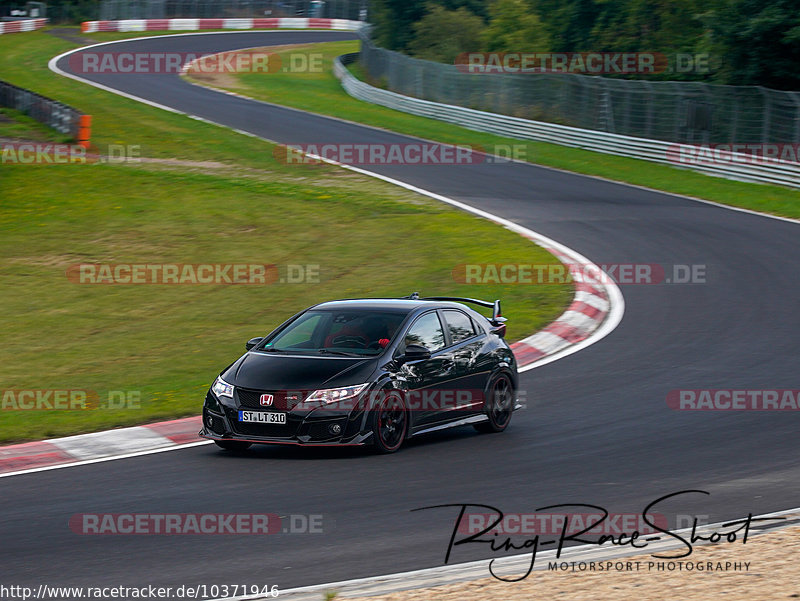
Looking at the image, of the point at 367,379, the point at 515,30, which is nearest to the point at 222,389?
the point at 367,379

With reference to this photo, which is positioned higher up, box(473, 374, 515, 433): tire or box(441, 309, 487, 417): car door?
box(441, 309, 487, 417): car door

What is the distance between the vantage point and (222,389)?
10.3 m

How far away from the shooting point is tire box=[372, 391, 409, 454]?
33.0 ft

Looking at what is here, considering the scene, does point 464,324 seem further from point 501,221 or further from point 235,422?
point 501,221

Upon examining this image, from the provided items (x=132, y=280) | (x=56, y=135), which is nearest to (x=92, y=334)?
(x=132, y=280)

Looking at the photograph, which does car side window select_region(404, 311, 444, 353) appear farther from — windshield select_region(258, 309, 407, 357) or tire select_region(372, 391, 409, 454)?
tire select_region(372, 391, 409, 454)

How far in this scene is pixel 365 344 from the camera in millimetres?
10758

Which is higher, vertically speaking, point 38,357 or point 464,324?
point 464,324

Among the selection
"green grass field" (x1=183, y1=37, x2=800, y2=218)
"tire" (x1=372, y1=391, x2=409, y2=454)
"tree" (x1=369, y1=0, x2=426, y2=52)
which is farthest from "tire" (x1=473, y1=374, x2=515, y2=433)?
"tree" (x1=369, y1=0, x2=426, y2=52)

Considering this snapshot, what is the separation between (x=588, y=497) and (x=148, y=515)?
325cm

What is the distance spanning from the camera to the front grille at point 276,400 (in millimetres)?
9906

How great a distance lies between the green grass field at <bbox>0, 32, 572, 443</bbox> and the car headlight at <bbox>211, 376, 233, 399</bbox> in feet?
6.07

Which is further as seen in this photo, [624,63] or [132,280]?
[624,63]

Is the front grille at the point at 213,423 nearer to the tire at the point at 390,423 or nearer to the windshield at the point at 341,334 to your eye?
the windshield at the point at 341,334
